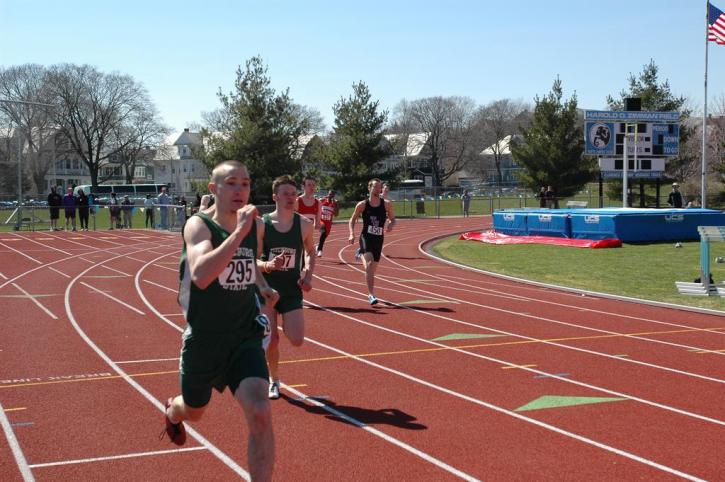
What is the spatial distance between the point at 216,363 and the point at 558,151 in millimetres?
44549

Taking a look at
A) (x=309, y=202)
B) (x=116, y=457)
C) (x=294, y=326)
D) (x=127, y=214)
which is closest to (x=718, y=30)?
(x=309, y=202)

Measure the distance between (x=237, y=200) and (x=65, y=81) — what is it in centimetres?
7718

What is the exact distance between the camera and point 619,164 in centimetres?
3022

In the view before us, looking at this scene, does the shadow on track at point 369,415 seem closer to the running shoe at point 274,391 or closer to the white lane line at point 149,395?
the running shoe at point 274,391

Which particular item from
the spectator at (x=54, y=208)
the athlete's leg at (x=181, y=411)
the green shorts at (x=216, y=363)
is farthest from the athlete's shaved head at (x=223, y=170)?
the spectator at (x=54, y=208)

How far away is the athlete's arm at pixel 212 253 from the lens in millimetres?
3822

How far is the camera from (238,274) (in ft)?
14.3

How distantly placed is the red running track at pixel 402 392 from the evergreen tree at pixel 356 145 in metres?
35.2

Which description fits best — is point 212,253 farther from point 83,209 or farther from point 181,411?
point 83,209

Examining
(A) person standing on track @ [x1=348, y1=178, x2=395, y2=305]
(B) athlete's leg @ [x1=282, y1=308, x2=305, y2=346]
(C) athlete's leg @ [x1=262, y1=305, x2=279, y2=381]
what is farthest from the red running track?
(A) person standing on track @ [x1=348, y1=178, x2=395, y2=305]

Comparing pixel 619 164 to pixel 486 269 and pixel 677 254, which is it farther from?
pixel 486 269

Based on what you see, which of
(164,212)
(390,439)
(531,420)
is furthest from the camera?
(164,212)

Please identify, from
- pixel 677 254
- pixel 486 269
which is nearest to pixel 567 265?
pixel 486 269

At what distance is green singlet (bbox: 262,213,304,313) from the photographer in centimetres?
714
